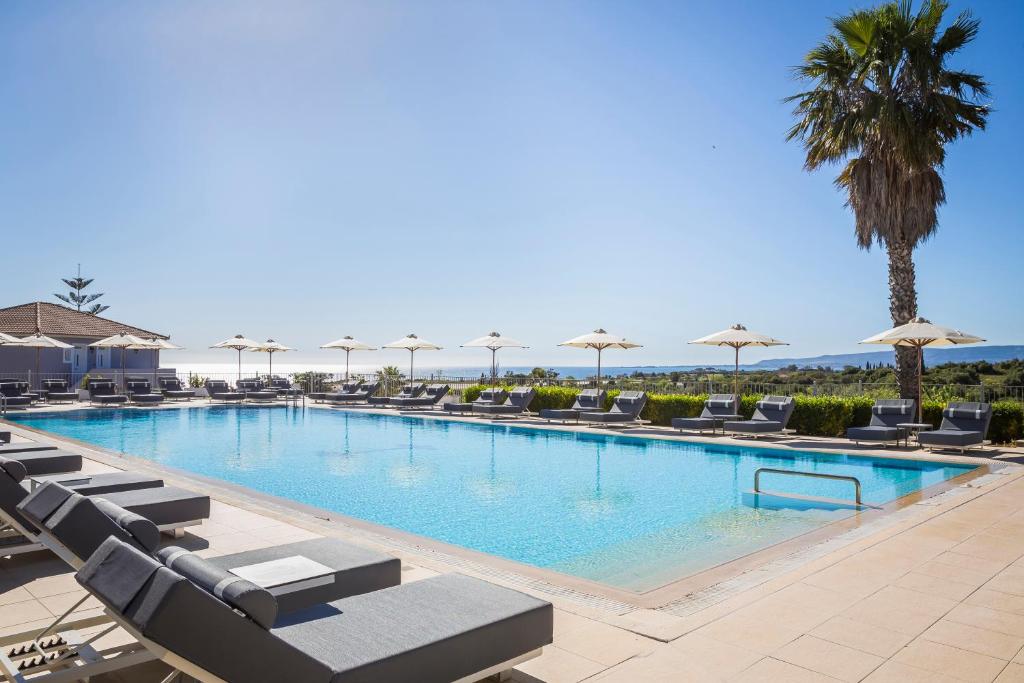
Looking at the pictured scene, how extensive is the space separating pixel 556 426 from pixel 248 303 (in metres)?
39.5

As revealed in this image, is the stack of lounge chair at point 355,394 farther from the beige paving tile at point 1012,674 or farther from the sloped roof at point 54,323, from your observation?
the beige paving tile at point 1012,674

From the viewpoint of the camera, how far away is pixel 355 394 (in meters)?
23.7

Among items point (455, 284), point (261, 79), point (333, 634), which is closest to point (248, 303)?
point (455, 284)

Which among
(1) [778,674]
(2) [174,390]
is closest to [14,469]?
(1) [778,674]

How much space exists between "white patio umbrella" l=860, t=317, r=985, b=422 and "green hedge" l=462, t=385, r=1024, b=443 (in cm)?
144

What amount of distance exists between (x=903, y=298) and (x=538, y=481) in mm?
10074

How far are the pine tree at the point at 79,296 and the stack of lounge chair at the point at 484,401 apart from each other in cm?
4494

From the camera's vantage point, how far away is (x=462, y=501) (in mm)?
8820

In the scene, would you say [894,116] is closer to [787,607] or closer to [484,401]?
[484,401]

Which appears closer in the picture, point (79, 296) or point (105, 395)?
point (105, 395)

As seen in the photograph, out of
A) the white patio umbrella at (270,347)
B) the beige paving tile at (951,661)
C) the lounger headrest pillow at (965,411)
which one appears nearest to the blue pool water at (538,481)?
the lounger headrest pillow at (965,411)

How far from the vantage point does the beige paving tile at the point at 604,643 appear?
3.45 meters

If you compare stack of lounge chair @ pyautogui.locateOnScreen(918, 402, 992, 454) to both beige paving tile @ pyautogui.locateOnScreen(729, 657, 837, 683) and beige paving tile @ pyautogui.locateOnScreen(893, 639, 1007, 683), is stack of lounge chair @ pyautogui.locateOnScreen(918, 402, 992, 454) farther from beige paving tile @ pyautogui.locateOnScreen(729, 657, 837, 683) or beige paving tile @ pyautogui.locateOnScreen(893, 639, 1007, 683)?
beige paving tile @ pyautogui.locateOnScreen(729, 657, 837, 683)

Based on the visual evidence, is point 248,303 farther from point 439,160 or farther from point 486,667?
point 486,667
